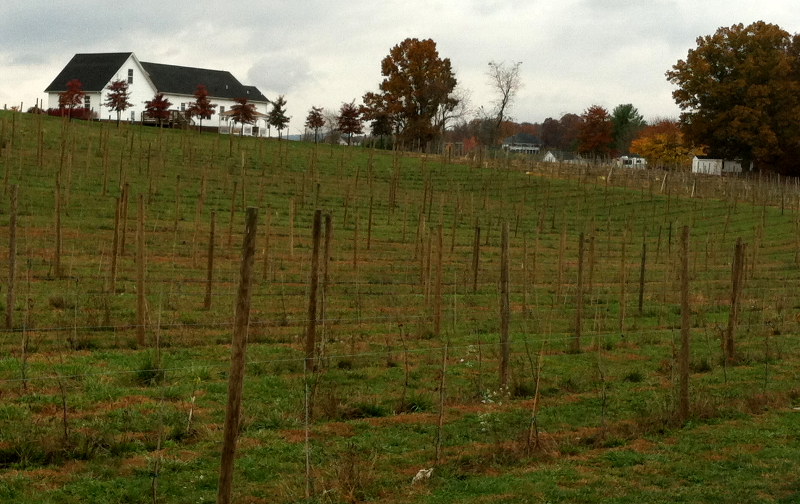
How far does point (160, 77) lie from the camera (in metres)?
75.1

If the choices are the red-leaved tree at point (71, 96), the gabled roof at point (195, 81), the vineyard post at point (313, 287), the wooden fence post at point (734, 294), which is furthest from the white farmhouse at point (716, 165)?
the vineyard post at point (313, 287)

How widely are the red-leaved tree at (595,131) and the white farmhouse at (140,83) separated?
96.0 ft

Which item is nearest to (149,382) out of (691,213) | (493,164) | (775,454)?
(775,454)

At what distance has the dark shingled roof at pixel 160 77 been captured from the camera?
235 ft

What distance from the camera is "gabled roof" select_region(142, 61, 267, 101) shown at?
246ft

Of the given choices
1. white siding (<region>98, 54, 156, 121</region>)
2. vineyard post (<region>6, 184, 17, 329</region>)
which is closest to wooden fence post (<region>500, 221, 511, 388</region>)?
vineyard post (<region>6, 184, 17, 329</region>)

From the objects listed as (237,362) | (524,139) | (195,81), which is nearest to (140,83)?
(195,81)

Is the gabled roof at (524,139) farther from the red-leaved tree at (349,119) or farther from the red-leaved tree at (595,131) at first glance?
the red-leaved tree at (349,119)

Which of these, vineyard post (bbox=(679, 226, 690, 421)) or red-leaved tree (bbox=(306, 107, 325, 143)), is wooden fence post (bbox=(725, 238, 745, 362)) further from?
red-leaved tree (bbox=(306, 107, 325, 143))

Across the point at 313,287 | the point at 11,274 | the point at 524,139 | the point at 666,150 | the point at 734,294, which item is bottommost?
the point at 11,274

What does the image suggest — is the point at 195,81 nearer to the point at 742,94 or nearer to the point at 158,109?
the point at 158,109

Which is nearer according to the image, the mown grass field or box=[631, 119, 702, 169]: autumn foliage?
the mown grass field

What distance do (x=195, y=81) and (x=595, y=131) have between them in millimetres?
36213

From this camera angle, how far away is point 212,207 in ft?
97.7
